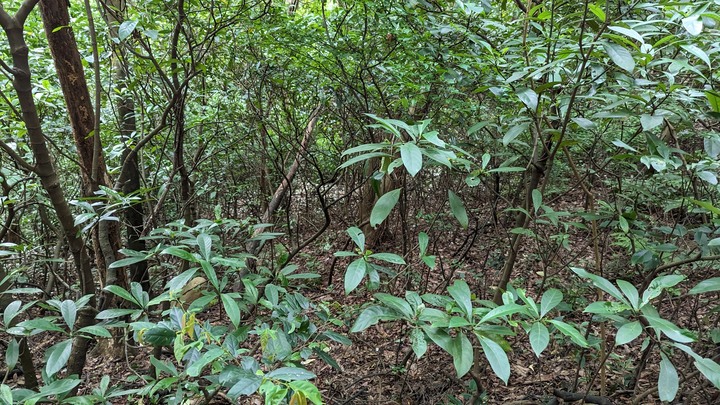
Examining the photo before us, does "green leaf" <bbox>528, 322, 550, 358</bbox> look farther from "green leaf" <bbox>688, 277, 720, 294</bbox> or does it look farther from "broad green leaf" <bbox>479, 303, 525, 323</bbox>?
"green leaf" <bbox>688, 277, 720, 294</bbox>

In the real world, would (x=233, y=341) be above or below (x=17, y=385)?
above

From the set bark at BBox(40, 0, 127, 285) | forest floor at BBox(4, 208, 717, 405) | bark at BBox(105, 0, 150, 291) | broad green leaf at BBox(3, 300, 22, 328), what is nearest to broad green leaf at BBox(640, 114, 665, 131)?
forest floor at BBox(4, 208, 717, 405)

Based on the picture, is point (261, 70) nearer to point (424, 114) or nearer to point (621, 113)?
point (424, 114)

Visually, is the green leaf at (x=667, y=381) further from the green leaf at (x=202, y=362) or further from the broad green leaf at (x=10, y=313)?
the broad green leaf at (x=10, y=313)

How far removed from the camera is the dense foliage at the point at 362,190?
4.05ft

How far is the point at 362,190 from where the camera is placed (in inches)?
197

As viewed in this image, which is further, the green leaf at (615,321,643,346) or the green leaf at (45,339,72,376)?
the green leaf at (45,339,72,376)

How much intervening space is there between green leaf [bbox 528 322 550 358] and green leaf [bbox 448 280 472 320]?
171 millimetres

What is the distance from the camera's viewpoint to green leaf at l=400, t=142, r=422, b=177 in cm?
107

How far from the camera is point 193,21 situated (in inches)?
120

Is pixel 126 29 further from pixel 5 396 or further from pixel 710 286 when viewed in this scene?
pixel 710 286

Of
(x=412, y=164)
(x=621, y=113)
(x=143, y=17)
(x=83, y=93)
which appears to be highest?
(x=143, y=17)

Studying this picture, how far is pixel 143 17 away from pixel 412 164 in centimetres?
203

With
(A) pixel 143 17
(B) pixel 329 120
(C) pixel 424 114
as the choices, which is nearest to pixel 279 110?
(B) pixel 329 120
